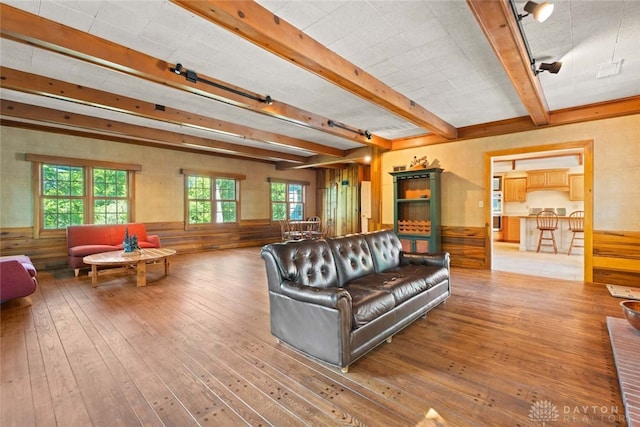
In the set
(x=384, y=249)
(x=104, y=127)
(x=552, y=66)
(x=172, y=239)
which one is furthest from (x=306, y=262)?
(x=172, y=239)

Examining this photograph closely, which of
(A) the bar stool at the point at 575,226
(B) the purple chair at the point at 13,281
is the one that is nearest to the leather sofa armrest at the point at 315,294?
(B) the purple chair at the point at 13,281

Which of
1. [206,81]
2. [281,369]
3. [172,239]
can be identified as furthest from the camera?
[172,239]

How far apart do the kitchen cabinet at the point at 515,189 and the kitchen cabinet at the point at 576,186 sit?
1.15 metres

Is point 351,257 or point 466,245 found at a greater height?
point 351,257

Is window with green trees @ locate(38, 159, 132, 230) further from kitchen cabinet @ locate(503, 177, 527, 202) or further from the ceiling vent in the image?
kitchen cabinet @ locate(503, 177, 527, 202)

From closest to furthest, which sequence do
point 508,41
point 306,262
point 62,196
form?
point 508,41, point 306,262, point 62,196

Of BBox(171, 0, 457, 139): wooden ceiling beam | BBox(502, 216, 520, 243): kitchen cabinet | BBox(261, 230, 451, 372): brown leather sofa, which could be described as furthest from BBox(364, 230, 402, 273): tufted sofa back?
BBox(502, 216, 520, 243): kitchen cabinet

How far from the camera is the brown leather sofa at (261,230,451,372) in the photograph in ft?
6.93

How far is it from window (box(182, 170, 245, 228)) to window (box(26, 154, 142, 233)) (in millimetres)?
1393

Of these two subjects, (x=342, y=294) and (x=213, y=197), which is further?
(x=213, y=197)

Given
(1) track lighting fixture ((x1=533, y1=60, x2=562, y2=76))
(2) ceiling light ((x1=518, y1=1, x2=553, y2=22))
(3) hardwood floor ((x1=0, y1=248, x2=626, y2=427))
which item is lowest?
(3) hardwood floor ((x1=0, y1=248, x2=626, y2=427))

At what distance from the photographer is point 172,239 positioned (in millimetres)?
7594

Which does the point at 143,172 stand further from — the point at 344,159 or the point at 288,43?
the point at 288,43

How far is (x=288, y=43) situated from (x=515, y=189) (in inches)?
384
